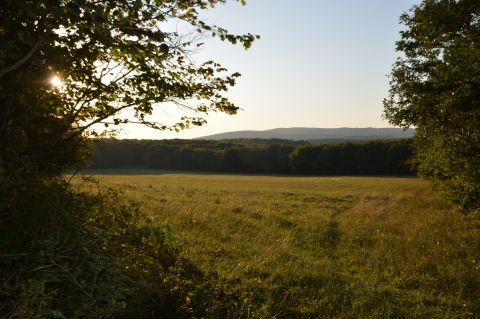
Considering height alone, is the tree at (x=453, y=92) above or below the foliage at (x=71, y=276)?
above

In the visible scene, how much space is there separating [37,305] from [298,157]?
3647 inches

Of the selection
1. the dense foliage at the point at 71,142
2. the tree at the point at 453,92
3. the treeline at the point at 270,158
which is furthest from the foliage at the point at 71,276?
the treeline at the point at 270,158

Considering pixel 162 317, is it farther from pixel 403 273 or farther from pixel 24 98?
pixel 403 273

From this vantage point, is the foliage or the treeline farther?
the treeline

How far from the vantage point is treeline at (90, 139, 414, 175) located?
287 ft

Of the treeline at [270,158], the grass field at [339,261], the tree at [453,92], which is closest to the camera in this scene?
the grass field at [339,261]

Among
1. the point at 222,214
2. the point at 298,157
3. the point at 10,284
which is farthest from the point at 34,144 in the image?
the point at 298,157

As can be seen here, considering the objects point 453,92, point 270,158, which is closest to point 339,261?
point 453,92

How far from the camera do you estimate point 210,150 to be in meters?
111

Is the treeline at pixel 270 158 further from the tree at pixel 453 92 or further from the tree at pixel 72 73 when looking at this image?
the tree at pixel 72 73

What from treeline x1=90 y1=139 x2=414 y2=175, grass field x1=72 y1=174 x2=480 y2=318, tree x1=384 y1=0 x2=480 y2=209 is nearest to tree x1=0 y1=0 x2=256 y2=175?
grass field x1=72 y1=174 x2=480 y2=318

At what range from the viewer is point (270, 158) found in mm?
101812

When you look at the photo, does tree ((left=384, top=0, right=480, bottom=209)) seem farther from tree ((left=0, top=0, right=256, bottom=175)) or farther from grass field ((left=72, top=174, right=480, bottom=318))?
tree ((left=0, top=0, right=256, bottom=175))

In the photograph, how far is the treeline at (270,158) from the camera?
3450 inches
